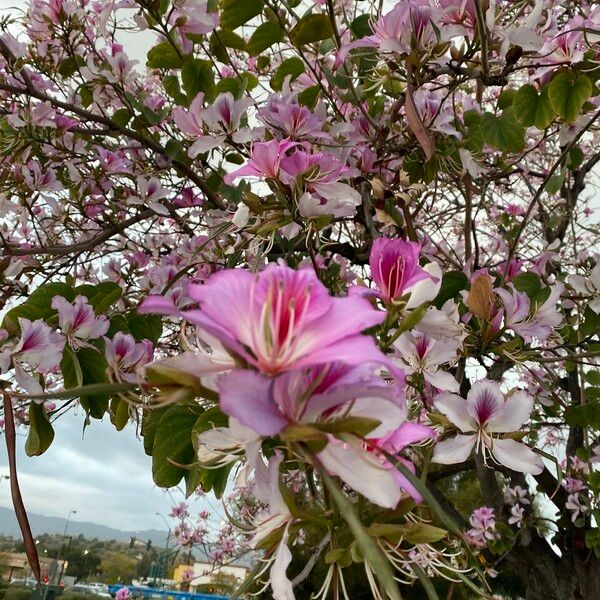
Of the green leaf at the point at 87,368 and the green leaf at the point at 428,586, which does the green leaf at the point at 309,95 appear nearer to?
the green leaf at the point at 87,368

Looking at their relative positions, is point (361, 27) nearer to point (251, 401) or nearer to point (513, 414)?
point (513, 414)

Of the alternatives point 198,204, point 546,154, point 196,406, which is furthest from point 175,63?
point 546,154

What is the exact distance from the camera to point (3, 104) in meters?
1.98

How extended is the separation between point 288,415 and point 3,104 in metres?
2.10

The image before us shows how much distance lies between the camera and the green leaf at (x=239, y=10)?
1.01 metres

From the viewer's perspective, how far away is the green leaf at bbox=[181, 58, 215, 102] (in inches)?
47.5

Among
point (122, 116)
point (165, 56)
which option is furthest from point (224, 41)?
point (122, 116)

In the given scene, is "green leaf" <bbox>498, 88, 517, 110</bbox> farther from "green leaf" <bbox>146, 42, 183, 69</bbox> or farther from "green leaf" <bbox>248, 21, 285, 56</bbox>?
"green leaf" <bbox>146, 42, 183, 69</bbox>

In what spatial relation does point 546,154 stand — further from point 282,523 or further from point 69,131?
point 282,523

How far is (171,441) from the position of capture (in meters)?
0.72

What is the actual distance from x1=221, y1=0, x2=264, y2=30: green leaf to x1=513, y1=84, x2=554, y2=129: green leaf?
483 millimetres

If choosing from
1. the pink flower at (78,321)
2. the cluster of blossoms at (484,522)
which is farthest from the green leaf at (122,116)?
the cluster of blossoms at (484,522)

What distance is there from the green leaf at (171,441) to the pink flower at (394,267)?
0.32 metres

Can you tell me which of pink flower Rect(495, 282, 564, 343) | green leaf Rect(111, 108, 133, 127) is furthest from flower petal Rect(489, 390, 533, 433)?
green leaf Rect(111, 108, 133, 127)
